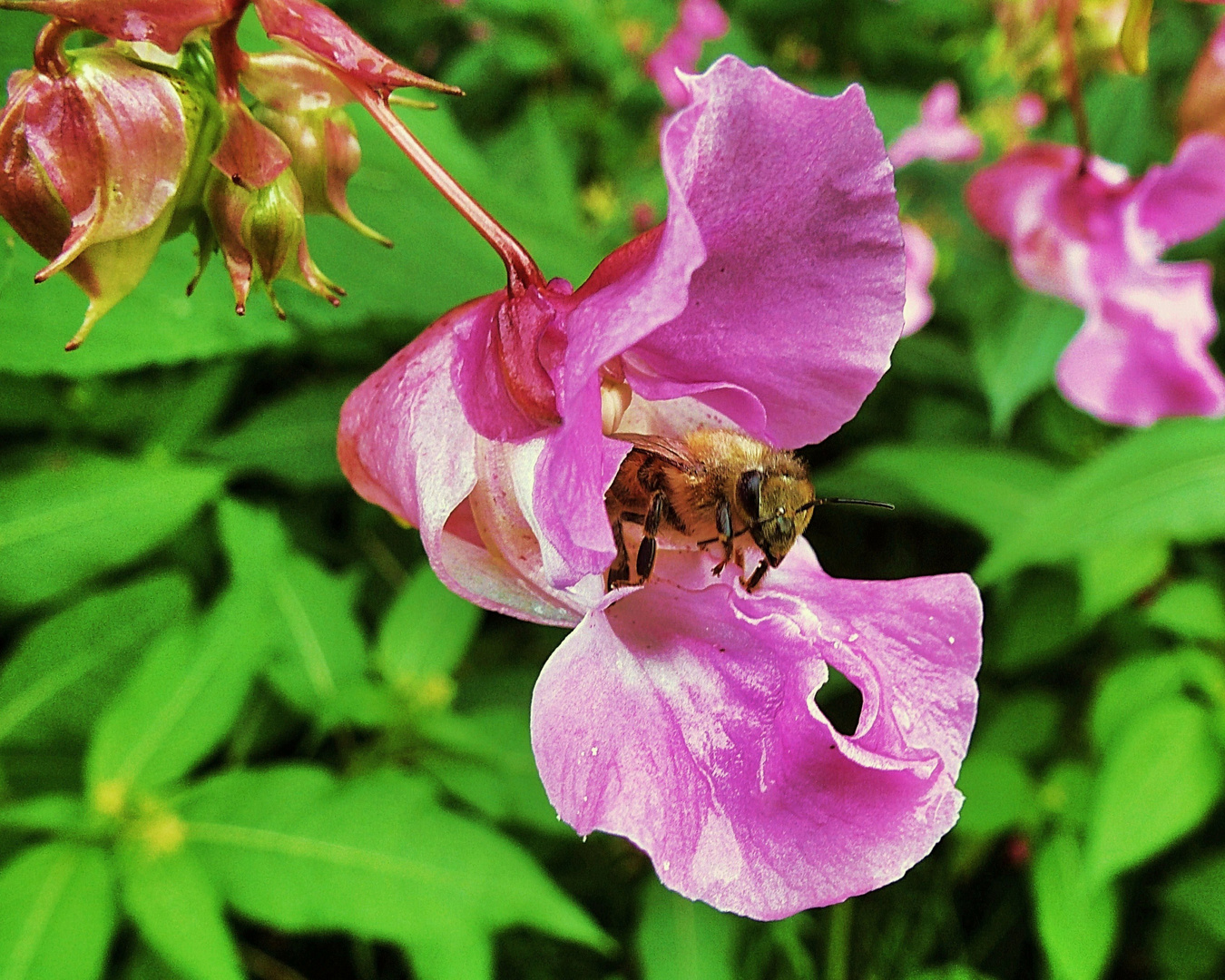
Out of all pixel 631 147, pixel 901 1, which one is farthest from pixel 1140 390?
pixel 901 1

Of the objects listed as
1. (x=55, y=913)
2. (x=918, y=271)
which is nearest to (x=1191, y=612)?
(x=918, y=271)

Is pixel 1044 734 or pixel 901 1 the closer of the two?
pixel 1044 734

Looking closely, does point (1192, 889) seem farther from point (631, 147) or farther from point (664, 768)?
point (631, 147)

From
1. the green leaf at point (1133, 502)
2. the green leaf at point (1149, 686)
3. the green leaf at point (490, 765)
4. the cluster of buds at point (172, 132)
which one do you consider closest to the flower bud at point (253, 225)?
the cluster of buds at point (172, 132)

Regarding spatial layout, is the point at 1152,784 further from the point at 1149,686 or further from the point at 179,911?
the point at 179,911

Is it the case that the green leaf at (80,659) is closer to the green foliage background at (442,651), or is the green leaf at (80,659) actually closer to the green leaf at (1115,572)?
the green foliage background at (442,651)

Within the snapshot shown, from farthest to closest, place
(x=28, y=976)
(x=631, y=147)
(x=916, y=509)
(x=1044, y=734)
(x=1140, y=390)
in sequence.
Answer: (x=631, y=147), (x=916, y=509), (x=1044, y=734), (x=1140, y=390), (x=28, y=976)
